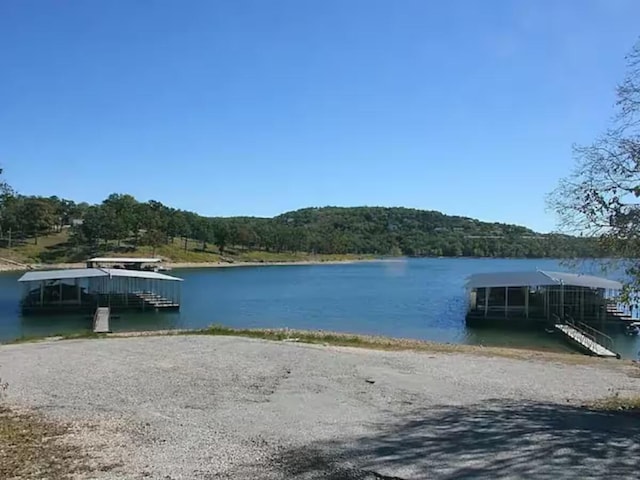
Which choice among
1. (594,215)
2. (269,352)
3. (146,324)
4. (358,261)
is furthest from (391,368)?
(358,261)

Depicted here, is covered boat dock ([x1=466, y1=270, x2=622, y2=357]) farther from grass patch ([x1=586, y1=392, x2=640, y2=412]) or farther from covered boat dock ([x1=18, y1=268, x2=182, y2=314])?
grass patch ([x1=586, y1=392, x2=640, y2=412])

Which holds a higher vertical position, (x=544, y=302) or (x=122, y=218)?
(x=122, y=218)

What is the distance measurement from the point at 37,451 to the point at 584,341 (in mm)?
31680

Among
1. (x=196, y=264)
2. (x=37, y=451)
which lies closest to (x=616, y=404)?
(x=37, y=451)

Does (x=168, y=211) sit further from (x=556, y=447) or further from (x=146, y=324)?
(x=556, y=447)

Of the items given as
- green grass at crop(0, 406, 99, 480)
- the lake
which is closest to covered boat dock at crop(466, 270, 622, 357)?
the lake

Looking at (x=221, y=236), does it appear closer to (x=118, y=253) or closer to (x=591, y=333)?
(x=118, y=253)

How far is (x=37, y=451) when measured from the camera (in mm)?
7758

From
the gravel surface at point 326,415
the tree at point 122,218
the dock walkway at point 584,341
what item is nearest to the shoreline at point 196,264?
the tree at point 122,218

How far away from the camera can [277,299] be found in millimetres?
63656

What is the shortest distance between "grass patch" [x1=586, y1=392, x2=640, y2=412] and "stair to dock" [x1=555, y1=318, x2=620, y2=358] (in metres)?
17.9

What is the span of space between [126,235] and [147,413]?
4890 inches

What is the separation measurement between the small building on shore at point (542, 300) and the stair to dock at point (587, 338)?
7.71 feet

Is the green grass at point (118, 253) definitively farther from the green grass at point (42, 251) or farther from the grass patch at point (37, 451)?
the grass patch at point (37, 451)
